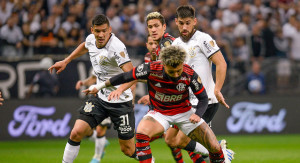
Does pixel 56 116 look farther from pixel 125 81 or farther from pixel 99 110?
pixel 125 81

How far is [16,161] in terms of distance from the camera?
36.1 feet

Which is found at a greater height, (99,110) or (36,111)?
(99,110)

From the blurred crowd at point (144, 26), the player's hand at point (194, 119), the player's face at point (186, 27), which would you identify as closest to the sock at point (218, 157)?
the player's hand at point (194, 119)

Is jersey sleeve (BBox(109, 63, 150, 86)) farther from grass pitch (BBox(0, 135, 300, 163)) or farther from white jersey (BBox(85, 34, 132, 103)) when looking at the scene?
grass pitch (BBox(0, 135, 300, 163))

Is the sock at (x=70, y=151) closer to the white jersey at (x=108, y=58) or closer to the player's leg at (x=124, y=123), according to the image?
the player's leg at (x=124, y=123)

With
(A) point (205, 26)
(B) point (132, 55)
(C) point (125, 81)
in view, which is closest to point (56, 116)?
(B) point (132, 55)

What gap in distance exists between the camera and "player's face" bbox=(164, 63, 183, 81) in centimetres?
688

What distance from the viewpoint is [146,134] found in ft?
23.8

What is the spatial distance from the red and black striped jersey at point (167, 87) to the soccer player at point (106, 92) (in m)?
0.96

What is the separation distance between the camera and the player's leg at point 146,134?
726 centimetres

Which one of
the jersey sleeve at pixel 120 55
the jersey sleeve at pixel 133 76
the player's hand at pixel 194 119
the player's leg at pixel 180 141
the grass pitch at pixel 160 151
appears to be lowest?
the grass pitch at pixel 160 151

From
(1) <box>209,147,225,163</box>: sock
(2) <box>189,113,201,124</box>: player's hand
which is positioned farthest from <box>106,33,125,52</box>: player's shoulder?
(1) <box>209,147,225,163</box>: sock

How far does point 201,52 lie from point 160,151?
5349 millimetres

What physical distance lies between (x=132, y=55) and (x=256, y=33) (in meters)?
4.11
